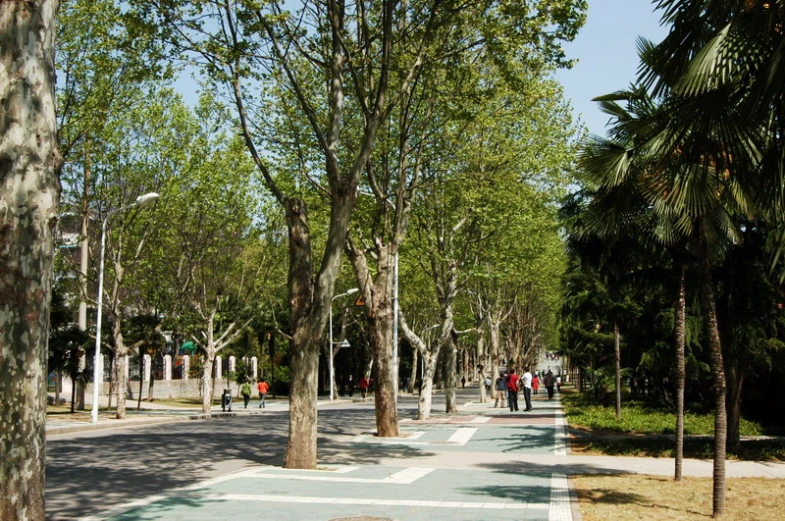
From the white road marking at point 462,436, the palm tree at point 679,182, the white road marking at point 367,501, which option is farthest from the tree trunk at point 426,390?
the white road marking at point 367,501

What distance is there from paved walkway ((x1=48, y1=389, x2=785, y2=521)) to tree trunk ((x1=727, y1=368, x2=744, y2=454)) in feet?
5.99

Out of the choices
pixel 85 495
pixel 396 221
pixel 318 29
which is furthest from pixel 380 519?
pixel 396 221

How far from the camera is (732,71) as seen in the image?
680 cm

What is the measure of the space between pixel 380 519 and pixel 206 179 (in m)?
24.3

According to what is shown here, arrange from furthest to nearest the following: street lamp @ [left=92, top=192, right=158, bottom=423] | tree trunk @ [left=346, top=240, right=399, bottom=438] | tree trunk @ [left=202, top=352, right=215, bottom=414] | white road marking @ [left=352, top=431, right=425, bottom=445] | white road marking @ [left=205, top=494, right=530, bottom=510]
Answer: tree trunk @ [left=202, top=352, right=215, bottom=414], street lamp @ [left=92, top=192, right=158, bottom=423], tree trunk @ [left=346, top=240, right=399, bottom=438], white road marking @ [left=352, top=431, right=425, bottom=445], white road marking @ [left=205, top=494, right=530, bottom=510]

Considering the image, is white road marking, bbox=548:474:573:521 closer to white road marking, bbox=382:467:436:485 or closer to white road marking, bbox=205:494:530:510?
white road marking, bbox=205:494:530:510

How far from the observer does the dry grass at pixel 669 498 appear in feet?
33.6

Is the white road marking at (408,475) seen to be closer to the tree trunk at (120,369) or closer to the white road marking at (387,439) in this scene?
the white road marking at (387,439)

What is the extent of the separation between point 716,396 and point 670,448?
26.7 ft

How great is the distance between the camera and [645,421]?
26438 mm

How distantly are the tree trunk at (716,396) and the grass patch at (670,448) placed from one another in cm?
706

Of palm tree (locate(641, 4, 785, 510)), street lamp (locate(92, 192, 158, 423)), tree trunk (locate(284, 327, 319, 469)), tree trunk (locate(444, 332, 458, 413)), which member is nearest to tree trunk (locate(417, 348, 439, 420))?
tree trunk (locate(444, 332, 458, 413))

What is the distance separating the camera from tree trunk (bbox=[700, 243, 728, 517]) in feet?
33.0

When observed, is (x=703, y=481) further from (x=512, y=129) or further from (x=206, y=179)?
(x=206, y=179)
